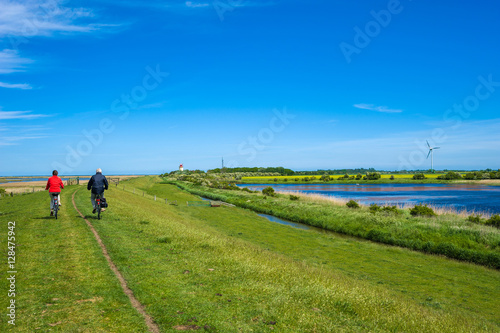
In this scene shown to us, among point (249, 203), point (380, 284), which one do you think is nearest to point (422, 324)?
point (380, 284)

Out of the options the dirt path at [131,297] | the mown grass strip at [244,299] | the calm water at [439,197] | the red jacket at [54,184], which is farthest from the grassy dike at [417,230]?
the red jacket at [54,184]

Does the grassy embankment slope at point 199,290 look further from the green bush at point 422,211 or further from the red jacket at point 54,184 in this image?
the green bush at point 422,211

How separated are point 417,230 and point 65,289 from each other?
26.8 m

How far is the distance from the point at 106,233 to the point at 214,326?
9.85m

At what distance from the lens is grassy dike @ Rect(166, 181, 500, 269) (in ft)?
69.3

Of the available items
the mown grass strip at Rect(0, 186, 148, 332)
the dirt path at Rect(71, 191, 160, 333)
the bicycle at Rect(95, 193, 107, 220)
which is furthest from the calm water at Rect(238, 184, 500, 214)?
the mown grass strip at Rect(0, 186, 148, 332)

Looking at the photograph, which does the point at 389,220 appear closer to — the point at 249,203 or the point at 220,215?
the point at 220,215

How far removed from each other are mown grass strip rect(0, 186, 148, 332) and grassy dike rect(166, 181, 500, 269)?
2291 centimetres

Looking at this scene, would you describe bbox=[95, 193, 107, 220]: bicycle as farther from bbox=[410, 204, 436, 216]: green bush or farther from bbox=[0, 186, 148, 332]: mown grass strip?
bbox=[410, 204, 436, 216]: green bush

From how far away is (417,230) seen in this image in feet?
84.8

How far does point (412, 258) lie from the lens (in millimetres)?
21203

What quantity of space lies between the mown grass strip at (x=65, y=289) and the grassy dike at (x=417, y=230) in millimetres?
22911

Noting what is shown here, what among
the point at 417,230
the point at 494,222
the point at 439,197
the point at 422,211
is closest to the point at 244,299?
the point at 417,230

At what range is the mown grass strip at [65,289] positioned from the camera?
6004 mm
